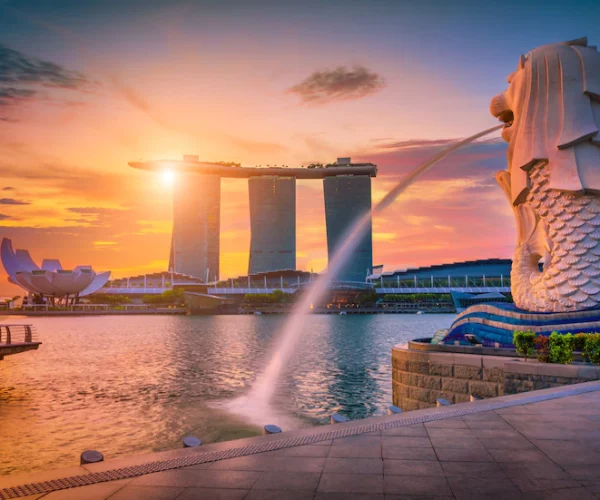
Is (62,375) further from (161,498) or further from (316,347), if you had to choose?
(161,498)

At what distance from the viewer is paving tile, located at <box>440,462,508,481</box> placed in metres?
6.59

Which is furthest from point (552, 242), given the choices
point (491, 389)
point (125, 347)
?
point (125, 347)

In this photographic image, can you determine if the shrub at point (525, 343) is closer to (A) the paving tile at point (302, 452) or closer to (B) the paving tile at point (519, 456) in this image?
(B) the paving tile at point (519, 456)

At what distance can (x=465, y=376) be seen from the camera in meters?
17.2

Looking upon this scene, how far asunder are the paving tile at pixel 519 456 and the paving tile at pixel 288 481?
2461 mm

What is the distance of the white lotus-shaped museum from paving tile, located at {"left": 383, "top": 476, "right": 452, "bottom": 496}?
143 meters

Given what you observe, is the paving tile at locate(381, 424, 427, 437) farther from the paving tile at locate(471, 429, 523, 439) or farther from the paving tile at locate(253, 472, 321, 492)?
the paving tile at locate(253, 472, 321, 492)

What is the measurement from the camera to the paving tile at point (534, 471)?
21.4ft

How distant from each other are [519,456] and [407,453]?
56.0 inches

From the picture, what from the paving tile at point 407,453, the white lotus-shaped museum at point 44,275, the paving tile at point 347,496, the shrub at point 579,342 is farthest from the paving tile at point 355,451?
the white lotus-shaped museum at point 44,275

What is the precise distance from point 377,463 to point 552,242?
1844 cm

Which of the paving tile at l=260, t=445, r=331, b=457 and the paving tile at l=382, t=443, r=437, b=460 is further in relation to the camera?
the paving tile at l=260, t=445, r=331, b=457

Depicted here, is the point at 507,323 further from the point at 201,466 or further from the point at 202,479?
the point at 202,479

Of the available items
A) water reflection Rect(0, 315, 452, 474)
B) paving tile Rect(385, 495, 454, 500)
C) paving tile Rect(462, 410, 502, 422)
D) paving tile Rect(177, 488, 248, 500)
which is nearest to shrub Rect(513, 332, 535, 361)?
water reflection Rect(0, 315, 452, 474)
